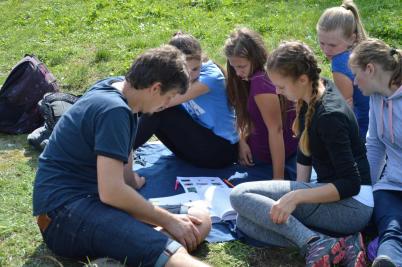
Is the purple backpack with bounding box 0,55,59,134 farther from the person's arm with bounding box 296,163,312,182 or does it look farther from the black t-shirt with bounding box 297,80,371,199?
the black t-shirt with bounding box 297,80,371,199

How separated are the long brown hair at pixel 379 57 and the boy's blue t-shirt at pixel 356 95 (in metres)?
0.74

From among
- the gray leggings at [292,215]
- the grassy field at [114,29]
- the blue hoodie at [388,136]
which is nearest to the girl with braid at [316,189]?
the gray leggings at [292,215]

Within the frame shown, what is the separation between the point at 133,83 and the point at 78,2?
7.33 metres

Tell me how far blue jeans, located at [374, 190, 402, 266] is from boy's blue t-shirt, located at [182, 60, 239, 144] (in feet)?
4.16

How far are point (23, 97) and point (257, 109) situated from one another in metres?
2.39

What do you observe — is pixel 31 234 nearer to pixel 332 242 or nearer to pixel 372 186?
pixel 332 242

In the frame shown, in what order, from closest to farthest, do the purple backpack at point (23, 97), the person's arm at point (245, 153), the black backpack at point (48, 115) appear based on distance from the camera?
1. the person's arm at point (245, 153)
2. the black backpack at point (48, 115)
3. the purple backpack at point (23, 97)

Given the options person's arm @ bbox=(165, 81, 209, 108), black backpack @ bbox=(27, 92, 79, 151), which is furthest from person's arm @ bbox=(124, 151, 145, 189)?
black backpack @ bbox=(27, 92, 79, 151)

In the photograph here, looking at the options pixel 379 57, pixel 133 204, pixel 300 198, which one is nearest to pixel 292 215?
pixel 300 198

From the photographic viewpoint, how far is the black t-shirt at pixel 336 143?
121 inches

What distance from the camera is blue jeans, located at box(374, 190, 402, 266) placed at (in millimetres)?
3062

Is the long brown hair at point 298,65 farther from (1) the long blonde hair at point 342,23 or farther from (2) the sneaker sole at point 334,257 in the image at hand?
(1) the long blonde hair at point 342,23

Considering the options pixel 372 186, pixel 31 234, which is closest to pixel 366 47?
pixel 372 186

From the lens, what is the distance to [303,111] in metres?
3.35
